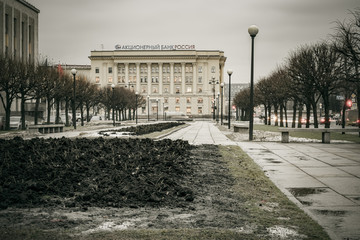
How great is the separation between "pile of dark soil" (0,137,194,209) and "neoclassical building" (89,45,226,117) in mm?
137059

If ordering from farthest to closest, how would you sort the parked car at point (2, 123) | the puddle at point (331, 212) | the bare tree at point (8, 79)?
the bare tree at point (8, 79) < the parked car at point (2, 123) < the puddle at point (331, 212)

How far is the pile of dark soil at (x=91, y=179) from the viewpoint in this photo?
248 inches

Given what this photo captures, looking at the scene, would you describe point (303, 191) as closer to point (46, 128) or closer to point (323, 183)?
point (323, 183)

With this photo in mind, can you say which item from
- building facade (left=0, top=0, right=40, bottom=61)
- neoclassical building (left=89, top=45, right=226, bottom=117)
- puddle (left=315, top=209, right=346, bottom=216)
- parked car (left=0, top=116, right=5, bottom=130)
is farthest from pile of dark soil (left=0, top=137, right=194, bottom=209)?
neoclassical building (left=89, top=45, right=226, bottom=117)

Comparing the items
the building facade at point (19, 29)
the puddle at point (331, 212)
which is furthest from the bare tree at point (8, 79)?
the puddle at point (331, 212)

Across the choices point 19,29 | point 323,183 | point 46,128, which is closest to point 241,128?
point 46,128

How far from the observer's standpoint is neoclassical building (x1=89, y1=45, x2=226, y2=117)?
5871 inches

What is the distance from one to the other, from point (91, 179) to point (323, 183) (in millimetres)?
5242

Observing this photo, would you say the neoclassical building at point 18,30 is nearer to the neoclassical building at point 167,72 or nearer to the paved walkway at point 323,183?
the paved walkway at point 323,183

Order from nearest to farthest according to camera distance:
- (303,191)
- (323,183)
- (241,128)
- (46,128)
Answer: (303,191)
(323,183)
(46,128)
(241,128)

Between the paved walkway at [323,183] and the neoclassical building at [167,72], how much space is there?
134 meters

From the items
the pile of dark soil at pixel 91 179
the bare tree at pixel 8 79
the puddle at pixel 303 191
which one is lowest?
the puddle at pixel 303 191

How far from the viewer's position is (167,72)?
155 metres

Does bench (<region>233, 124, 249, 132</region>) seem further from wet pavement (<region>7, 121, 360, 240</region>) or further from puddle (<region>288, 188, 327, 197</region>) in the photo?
puddle (<region>288, 188, 327, 197</region>)
